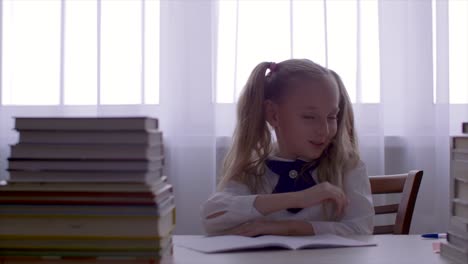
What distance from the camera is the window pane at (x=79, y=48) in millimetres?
2627

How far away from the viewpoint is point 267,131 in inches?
69.8

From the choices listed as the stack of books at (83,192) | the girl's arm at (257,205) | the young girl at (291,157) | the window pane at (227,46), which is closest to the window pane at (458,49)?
the window pane at (227,46)

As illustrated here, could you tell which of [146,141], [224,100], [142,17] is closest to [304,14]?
[224,100]

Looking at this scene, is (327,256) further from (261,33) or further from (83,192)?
(261,33)

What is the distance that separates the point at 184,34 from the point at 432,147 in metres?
1.07

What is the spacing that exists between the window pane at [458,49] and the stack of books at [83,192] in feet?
6.39

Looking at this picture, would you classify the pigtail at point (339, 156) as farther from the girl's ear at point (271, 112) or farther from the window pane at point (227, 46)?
the window pane at point (227, 46)

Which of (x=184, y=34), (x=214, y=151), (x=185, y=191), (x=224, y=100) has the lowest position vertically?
(x=185, y=191)

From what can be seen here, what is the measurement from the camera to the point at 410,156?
257 centimetres

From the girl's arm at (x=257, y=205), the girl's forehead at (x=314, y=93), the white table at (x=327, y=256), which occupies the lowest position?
the white table at (x=327, y=256)

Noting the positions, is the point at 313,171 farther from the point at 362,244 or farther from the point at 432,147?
the point at 432,147

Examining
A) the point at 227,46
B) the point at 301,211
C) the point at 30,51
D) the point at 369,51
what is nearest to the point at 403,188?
the point at 301,211

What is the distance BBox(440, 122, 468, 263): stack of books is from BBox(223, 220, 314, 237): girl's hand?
40 cm

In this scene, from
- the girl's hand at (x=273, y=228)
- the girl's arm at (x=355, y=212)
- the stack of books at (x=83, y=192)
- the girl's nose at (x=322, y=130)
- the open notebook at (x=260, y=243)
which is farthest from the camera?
the girl's nose at (x=322, y=130)
